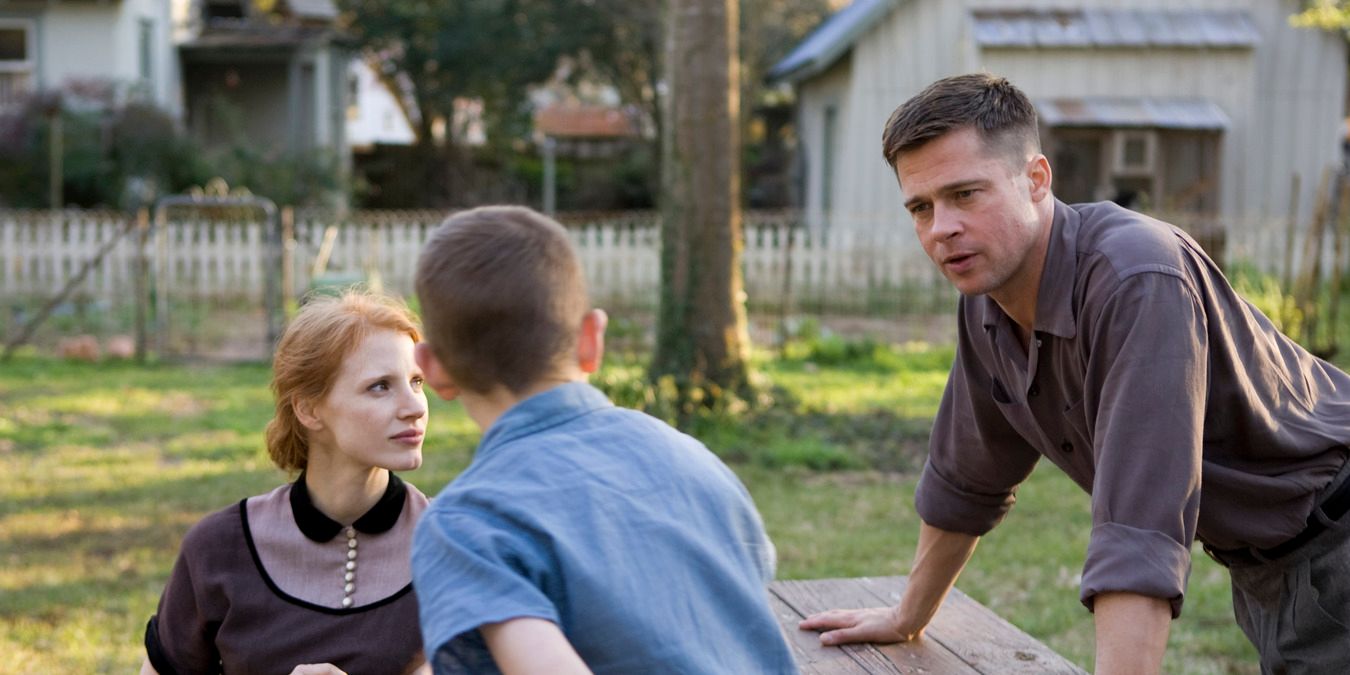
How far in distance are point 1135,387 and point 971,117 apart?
542 millimetres

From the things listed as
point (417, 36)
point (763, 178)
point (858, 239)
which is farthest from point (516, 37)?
point (858, 239)

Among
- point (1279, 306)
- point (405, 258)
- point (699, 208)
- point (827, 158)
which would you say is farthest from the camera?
point (827, 158)

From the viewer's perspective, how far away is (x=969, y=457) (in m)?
3.05

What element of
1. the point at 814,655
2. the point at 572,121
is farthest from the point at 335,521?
the point at 572,121

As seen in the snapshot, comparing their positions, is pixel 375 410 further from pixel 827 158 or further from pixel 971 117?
pixel 827 158

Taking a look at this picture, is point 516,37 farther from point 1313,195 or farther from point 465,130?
point 1313,195

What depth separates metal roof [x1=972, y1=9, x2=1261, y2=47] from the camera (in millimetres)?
19422

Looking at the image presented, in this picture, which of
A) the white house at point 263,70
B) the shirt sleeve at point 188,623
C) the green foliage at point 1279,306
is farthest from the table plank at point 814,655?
the white house at point 263,70

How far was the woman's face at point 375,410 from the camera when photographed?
8.87 ft

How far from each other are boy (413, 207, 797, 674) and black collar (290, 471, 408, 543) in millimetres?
926

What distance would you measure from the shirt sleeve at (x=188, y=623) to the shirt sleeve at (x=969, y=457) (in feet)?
4.91

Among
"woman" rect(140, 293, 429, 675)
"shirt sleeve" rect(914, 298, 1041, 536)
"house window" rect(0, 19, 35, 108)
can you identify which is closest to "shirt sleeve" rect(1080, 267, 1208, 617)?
"shirt sleeve" rect(914, 298, 1041, 536)

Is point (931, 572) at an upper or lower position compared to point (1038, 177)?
lower

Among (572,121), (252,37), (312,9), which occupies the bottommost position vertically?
(572,121)
